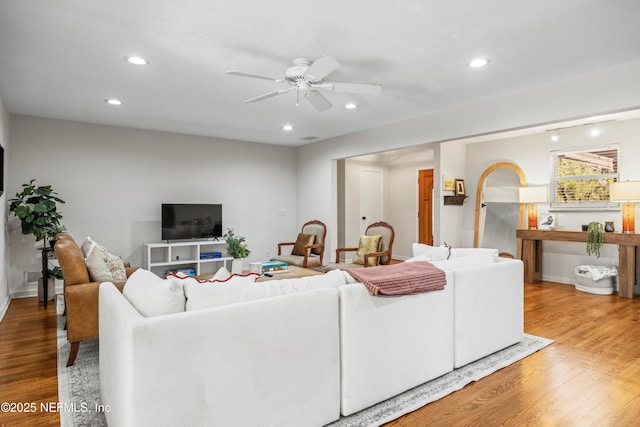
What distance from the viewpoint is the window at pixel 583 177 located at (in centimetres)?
545

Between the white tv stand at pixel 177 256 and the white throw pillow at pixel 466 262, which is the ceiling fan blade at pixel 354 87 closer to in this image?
the white throw pillow at pixel 466 262

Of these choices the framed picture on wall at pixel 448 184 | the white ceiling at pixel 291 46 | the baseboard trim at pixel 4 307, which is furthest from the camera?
the framed picture on wall at pixel 448 184

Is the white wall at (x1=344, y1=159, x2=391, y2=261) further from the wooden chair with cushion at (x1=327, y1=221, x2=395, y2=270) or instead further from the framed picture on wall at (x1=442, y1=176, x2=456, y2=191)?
the wooden chair with cushion at (x1=327, y1=221, x2=395, y2=270)

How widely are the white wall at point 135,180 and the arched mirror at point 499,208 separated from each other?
358 cm

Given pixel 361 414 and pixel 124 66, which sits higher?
pixel 124 66

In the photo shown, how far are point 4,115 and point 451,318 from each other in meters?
5.33

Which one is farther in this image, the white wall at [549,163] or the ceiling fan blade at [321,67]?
the white wall at [549,163]

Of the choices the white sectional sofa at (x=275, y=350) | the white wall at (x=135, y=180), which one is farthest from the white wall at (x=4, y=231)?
the white sectional sofa at (x=275, y=350)

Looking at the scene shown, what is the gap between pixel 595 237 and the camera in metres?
5.15

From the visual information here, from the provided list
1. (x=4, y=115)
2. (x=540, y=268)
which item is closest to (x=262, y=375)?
(x=4, y=115)

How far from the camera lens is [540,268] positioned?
617 cm

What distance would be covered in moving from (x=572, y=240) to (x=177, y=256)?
6009 mm

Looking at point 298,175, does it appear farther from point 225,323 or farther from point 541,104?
point 225,323

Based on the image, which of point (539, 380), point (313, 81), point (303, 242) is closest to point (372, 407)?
point (539, 380)
